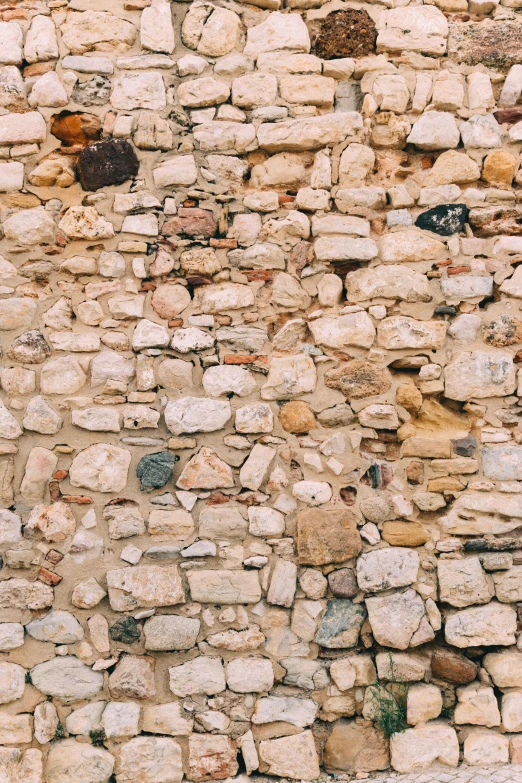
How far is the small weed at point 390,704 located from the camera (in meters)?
2.88

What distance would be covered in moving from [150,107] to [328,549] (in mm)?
2373

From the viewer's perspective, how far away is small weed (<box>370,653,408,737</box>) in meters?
2.88

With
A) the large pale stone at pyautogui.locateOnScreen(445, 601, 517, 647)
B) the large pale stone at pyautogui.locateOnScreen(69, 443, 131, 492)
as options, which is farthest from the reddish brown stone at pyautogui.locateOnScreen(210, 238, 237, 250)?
the large pale stone at pyautogui.locateOnScreen(445, 601, 517, 647)

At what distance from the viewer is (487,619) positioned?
297cm

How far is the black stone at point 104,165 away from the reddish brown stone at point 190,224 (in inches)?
12.9

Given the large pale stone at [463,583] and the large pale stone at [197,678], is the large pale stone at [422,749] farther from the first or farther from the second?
the large pale stone at [197,678]

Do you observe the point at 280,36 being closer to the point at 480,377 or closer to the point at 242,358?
the point at 242,358

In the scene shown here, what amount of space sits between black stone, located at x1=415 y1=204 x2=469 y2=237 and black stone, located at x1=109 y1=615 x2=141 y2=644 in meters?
2.34

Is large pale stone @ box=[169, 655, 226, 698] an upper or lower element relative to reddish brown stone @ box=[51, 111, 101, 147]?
lower

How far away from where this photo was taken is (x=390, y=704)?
2.90 meters

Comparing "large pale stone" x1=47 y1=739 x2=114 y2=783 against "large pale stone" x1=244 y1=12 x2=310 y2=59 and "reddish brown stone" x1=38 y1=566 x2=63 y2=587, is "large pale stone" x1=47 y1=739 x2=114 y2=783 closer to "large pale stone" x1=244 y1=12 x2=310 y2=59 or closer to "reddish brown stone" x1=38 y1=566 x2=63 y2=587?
"reddish brown stone" x1=38 y1=566 x2=63 y2=587

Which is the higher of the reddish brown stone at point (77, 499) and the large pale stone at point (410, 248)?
the large pale stone at point (410, 248)

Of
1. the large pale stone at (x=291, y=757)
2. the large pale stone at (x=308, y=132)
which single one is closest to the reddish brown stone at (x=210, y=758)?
the large pale stone at (x=291, y=757)

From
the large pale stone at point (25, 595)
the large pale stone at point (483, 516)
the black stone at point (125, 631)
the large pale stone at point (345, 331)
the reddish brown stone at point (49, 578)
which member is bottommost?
the black stone at point (125, 631)
